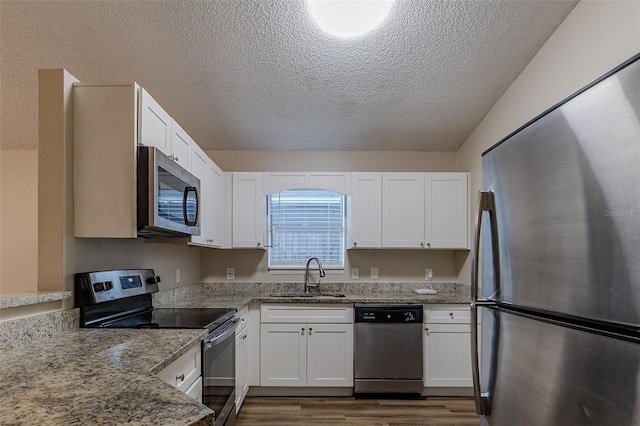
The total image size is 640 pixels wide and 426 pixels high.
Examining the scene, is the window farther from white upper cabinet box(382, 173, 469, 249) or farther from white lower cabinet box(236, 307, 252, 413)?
white lower cabinet box(236, 307, 252, 413)

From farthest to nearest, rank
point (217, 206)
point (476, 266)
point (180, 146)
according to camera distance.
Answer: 1. point (217, 206)
2. point (180, 146)
3. point (476, 266)

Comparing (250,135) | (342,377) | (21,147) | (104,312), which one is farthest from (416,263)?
(21,147)

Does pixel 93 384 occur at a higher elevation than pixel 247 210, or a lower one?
lower

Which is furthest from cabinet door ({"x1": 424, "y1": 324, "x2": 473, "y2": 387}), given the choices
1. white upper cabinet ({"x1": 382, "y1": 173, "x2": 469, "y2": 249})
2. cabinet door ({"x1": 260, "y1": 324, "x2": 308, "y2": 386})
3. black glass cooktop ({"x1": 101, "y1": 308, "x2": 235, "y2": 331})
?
black glass cooktop ({"x1": 101, "y1": 308, "x2": 235, "y2": 331})

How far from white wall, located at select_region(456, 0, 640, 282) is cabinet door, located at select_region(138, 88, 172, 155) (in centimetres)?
234

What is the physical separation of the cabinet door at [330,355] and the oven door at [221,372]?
2.78 ft

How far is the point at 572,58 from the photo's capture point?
221 centimetres

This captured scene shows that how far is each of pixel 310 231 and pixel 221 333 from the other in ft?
6.24

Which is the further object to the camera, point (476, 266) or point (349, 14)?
point (349, 14)

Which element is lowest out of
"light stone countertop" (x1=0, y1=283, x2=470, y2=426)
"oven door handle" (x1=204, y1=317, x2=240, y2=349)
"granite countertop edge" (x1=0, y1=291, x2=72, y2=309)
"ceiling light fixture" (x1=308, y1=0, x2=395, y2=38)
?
"oven door handle" (x1=204, y1=317, x2=240, y2=349)

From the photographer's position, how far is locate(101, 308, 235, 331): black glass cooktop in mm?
2002

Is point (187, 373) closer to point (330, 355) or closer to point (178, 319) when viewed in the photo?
point (178, 319)

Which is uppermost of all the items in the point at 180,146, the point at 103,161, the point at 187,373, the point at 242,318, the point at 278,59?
the point at 278,59

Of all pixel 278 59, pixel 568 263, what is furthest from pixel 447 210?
pixel 568 263
